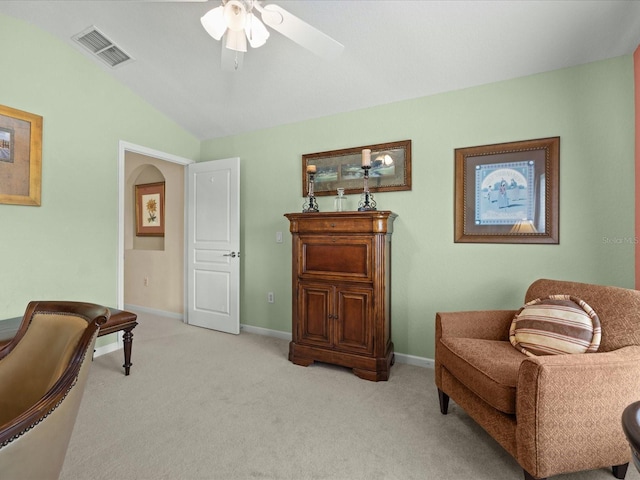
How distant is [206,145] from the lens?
4.16 metres

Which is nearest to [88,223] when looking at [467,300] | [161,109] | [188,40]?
[161,109]

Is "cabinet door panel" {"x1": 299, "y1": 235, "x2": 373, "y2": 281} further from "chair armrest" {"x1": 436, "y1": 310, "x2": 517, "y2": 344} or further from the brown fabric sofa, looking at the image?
the brown fabric sofa

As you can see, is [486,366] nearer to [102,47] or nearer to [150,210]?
[102,47]

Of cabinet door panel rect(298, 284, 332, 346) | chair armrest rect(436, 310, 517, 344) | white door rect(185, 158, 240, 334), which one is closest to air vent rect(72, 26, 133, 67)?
white door rect(185, 158, 240, 334)

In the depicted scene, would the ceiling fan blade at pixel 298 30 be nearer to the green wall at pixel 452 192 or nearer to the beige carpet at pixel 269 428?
the green wall at pixel 452 192

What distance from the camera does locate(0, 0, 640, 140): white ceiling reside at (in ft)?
6.79

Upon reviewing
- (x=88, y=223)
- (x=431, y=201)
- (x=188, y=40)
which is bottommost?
(x=88, y=223)

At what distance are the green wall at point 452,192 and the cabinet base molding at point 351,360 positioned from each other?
476 mm

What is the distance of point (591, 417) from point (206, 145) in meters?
4.24

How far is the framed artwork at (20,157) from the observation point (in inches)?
99.0

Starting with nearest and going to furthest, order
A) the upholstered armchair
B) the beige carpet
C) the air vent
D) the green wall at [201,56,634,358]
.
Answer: the upholstered armchair
the beige carpet
the green wall at [201,56,634,358]
the air vent

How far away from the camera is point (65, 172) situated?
9.47 feet

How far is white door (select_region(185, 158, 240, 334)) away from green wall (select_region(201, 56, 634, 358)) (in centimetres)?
17

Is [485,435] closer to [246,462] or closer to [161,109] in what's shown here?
[246,462]
